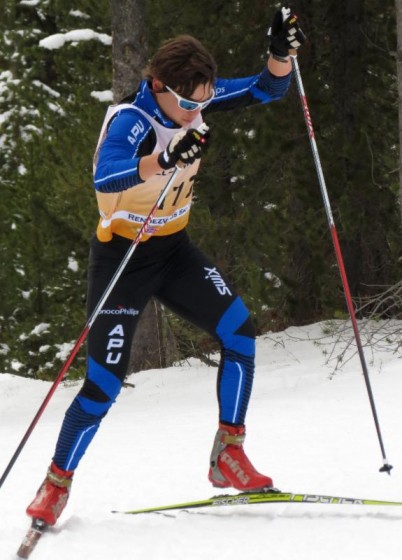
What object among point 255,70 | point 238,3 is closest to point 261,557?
point 255,70

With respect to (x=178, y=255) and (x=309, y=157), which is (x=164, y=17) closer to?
(x=309, y=157)

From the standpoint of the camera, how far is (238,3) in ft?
33.0

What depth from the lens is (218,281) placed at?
425 cm

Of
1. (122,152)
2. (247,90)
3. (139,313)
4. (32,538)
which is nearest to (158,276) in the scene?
(139,313)

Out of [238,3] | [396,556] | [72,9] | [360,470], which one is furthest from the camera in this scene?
[72,9]

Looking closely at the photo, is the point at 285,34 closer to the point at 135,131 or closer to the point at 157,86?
the point at 157,86

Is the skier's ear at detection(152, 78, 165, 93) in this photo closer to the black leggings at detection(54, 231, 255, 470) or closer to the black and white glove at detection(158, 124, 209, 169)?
the black and white glove at detection(158, 124, 209, 169)

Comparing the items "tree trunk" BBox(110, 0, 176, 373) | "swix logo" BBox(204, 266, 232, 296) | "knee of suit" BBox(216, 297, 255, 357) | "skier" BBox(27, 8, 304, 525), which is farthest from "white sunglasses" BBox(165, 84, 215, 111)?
"tree trunk" BBox(110, 0, 176, 373)

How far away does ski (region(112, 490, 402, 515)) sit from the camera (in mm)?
3879

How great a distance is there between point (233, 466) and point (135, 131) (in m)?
1.62

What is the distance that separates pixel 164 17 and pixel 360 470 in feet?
22.8

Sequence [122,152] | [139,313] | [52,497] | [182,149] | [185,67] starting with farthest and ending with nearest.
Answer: [139,313] → [52,497] → [185,67] → [122,152] → [182,149]

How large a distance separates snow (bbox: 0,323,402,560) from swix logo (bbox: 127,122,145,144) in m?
1.76

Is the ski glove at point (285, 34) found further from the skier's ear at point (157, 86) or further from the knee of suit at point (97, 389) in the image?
the knee of suit at point (97, 389)
